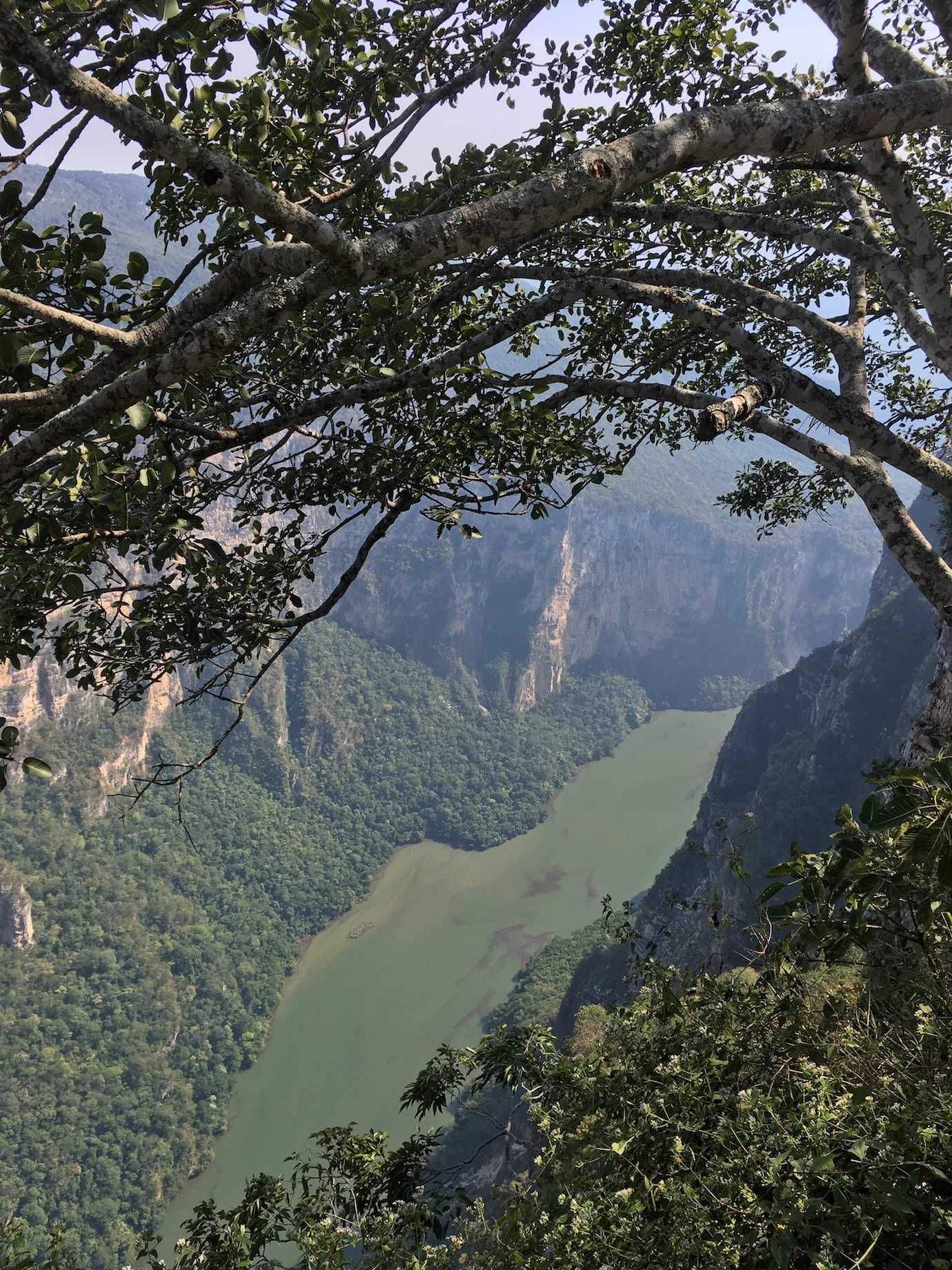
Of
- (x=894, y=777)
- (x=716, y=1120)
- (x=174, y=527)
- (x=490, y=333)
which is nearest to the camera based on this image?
(x=894, y=777)

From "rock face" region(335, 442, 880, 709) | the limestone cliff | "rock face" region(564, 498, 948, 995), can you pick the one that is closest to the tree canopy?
"rock face" region(564, 498, 948, 995)

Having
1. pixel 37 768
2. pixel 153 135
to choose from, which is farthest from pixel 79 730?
pixel 153 135

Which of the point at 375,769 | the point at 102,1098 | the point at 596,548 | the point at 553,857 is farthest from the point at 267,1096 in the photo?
the point at 596,548

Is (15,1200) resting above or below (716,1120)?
below

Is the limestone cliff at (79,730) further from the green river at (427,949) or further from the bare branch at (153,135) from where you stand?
the bare branch at (153,135)

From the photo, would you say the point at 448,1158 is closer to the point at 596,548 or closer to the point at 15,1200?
the point at 15,1200

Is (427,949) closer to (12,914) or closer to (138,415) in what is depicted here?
(12,914)
